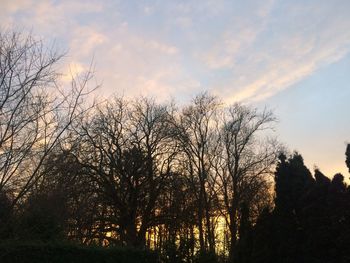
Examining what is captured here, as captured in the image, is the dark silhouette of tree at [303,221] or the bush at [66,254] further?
the dark silhouette of tree at [303,221]

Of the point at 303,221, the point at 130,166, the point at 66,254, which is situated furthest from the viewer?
the point at 130,166

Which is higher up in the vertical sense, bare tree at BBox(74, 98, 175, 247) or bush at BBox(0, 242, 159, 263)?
bare tree at BBox(74, 98, 175, 247)

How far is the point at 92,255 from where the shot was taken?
17.3m

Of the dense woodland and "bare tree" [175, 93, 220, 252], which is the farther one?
"bare tree" [175, 93, 220, 252]

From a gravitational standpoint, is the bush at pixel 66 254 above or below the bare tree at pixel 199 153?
below

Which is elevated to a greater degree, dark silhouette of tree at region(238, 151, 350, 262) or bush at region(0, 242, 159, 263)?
dark silhouette of tree at region(238, 151, 350, 262)

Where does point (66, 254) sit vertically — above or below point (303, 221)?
below

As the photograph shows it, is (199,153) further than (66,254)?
Yes

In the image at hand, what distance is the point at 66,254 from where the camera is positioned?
16328mm

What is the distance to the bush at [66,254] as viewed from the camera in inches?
561

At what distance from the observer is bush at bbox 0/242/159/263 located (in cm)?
1424

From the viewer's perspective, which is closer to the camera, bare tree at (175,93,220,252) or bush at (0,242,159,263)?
bush at (0,242,159,263)

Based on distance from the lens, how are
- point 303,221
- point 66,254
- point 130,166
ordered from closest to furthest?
point 66,254, point 303,221, point 130,166

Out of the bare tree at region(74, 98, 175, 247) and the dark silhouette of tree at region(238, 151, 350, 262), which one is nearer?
the dark silhouette of tree at region(238, 151, 350, 262)
